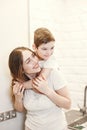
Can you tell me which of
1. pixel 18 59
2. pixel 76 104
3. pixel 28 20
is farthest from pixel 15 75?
pixel 76 104

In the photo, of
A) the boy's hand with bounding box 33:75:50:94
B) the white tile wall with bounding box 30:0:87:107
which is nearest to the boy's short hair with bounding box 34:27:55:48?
the boy's hand with bounding box 33:75:50:94

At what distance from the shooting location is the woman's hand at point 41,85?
1.62 meters

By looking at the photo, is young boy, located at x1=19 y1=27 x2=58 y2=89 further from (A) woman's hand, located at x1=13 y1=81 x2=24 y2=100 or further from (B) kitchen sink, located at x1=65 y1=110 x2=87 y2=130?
(B) kitchen sink, located at x1=65 y1=110 x2=87 y2=130

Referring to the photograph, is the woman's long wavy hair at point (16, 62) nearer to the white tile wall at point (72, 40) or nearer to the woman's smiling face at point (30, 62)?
the woman's smiling face at point (30, 62)

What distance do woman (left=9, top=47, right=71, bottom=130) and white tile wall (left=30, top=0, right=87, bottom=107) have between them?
2.26 feet

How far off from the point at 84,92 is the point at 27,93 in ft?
2.63

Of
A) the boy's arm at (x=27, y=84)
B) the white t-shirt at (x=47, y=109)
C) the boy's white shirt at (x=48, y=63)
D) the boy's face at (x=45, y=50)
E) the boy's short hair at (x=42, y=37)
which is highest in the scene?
the boy's short hair at (x=42, y=37)

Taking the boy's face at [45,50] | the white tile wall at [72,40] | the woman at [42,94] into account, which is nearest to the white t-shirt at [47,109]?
the woman at [42,94]

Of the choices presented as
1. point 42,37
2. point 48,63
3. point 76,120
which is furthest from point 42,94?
point 76,120

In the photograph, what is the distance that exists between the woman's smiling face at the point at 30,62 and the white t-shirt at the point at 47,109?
11cm

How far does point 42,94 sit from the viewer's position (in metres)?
1.67

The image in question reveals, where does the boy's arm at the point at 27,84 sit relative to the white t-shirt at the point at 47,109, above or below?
above

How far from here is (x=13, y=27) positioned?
1833mm

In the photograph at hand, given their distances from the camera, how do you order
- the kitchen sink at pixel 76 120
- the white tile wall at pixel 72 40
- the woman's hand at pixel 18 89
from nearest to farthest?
the woman's hand at pixel 18 89 → the kitchen sink at pixel 76 120 → the white tile wall at pixel 72 40
